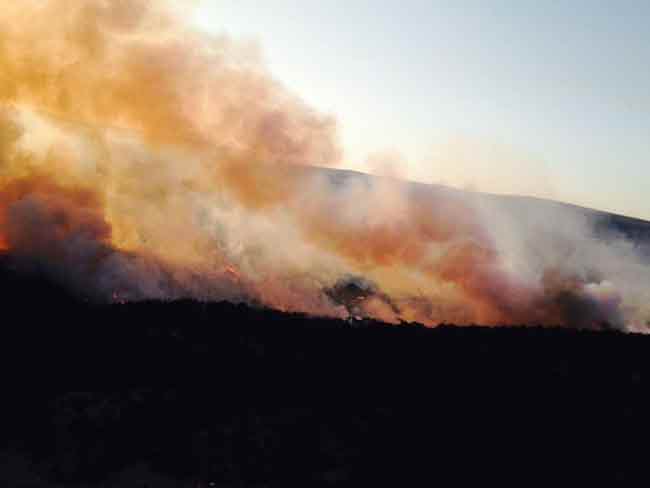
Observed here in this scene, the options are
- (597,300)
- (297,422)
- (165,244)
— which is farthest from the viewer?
(165,244)

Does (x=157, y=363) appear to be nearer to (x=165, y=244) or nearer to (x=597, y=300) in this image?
(x=165, y=244)

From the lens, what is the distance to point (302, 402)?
25.2 metres

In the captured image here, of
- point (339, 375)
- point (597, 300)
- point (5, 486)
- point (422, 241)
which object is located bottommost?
point (5, 486)

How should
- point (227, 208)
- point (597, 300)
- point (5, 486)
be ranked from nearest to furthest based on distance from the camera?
1. point (5, 486)
2. point (597, 300)
3. point (227, 208)

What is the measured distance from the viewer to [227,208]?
6322 cm

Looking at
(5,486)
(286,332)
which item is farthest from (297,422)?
(5,486)

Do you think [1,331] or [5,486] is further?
[1,331]

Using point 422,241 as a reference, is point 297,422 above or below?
below

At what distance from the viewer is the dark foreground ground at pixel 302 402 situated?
21359 millimetres

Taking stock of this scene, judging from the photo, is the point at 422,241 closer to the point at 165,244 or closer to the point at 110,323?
the point at 165,244

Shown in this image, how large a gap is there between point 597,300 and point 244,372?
33.9 m

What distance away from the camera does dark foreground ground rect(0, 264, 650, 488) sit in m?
21.4

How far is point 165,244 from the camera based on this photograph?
5434 centimetres

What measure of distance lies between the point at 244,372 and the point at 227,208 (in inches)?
1511
